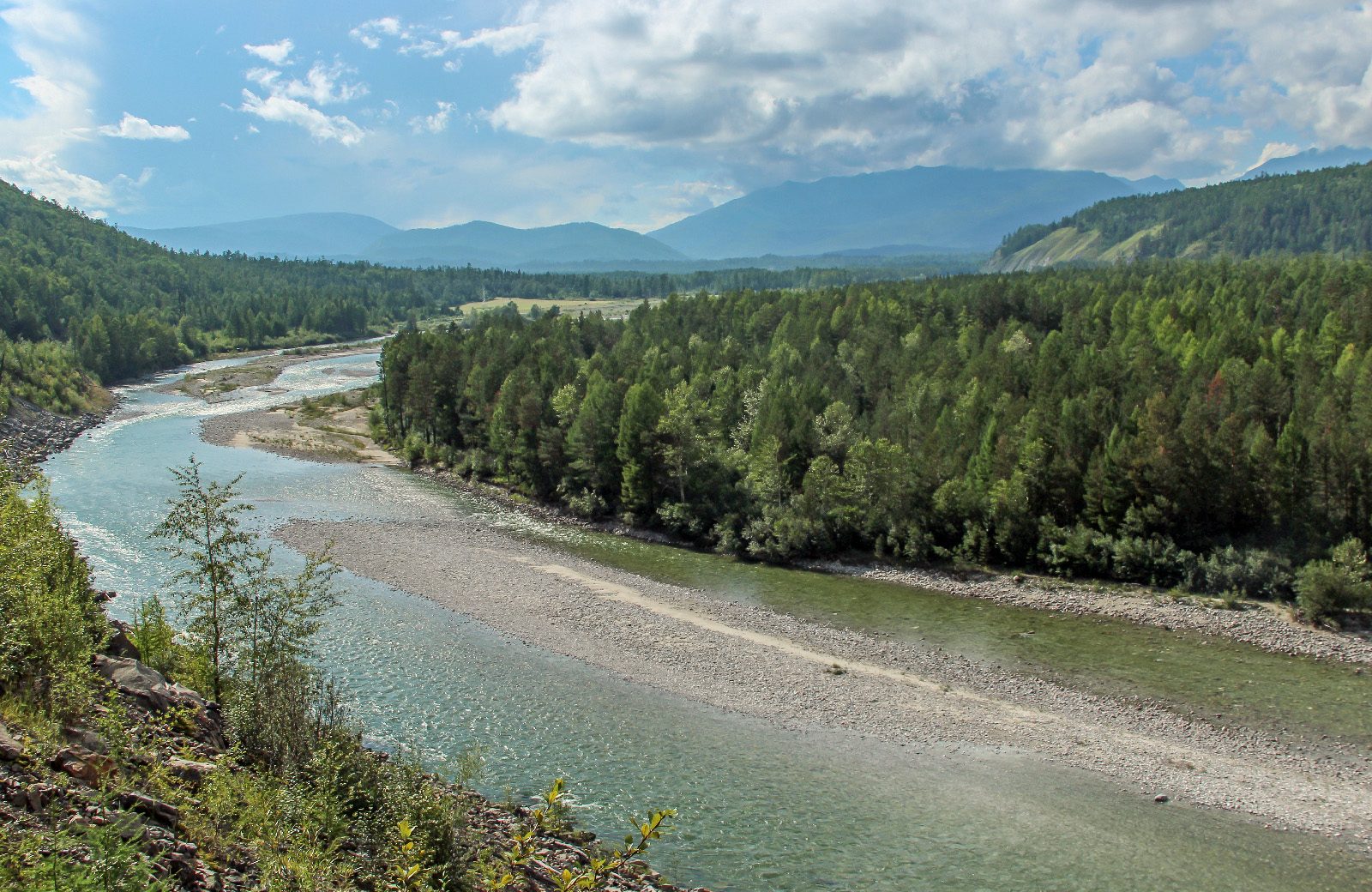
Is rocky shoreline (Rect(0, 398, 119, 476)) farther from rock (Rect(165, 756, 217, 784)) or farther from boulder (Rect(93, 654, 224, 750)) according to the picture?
rock (Rect(165, 756, 217, 784))

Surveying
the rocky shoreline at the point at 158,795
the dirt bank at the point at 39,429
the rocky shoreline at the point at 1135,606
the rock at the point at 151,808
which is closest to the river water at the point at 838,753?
the rocky shoreline at the point at 1135,606

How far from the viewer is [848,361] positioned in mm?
86062

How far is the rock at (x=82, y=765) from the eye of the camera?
14453mm

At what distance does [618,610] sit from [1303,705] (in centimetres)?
2920

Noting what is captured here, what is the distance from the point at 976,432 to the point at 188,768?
4864cm

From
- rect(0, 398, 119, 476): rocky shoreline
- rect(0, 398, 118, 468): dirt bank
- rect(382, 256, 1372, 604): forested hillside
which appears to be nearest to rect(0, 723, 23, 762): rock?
rect(382, 256, 1372, 604): forested hillside

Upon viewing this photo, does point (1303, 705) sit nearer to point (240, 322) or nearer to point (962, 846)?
point (962, 846)

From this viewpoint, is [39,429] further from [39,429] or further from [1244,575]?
[1244,575]

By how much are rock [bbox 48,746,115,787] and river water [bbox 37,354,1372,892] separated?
36.1ft

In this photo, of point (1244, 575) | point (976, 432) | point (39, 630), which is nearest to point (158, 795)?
point (39, 630)

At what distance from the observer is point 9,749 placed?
552 inches

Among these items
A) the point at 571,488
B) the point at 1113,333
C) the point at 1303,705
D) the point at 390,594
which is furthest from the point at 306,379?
the point at 1303,705

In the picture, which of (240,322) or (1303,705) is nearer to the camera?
(1303,705)

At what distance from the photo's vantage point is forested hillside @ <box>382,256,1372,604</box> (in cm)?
4538
